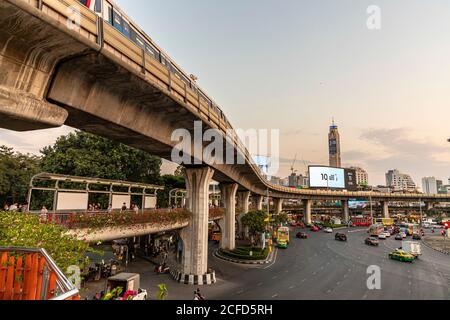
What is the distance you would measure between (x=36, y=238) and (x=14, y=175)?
4718 centimetres

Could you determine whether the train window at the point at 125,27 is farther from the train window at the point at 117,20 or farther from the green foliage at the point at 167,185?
the green foliage at the point at 167,185

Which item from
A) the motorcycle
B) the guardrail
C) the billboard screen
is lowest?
the motorcycle

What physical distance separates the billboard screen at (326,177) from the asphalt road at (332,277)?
5276 centimetres

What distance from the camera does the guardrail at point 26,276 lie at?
690 centimetres

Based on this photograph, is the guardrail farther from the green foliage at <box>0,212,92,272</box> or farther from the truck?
the truck

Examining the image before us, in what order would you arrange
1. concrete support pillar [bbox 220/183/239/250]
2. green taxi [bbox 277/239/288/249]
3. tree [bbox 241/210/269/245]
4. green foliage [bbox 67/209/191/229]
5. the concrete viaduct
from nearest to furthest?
the concrete viaduct, green foliage [bbox 67/209/191/229], tree [bbox 241/210/269/245], concrete support pillar [bbox 220/183/239/250], green taxi [bbox 277/239/288/249]

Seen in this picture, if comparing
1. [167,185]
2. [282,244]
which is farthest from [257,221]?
[167,185]

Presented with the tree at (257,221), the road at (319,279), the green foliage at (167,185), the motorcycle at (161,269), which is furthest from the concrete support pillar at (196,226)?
the green foliage at (167,185)

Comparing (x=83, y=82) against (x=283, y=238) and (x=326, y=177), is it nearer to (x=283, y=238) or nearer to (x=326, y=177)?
(x=283, y=238)

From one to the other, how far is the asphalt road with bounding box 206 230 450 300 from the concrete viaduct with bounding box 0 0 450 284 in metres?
16.9

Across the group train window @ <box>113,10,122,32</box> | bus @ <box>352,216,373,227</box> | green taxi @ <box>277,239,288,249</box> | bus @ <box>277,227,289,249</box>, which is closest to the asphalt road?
green taxi @ <box>277,239,288,249</box>

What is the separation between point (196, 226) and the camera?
31844 millimetres

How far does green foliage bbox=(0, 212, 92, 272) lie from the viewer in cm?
995
